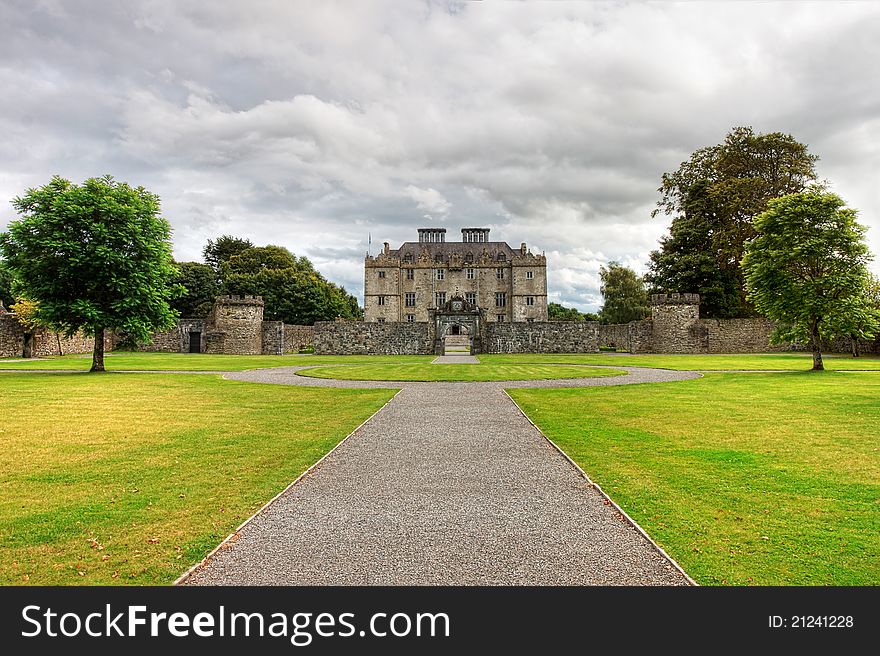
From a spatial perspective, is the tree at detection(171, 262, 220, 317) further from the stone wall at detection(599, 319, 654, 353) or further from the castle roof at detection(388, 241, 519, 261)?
the stone wall at detection(599, 319, 654, 353)

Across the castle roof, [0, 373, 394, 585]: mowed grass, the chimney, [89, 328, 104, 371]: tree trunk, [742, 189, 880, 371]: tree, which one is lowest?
[0, 373, 394, 585]: mowed grass

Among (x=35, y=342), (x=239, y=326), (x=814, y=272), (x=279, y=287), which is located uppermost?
(x=279, y=287)

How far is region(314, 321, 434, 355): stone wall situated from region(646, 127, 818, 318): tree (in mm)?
23288

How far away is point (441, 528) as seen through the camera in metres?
5.14

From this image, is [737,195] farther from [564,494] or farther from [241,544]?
[241,544]

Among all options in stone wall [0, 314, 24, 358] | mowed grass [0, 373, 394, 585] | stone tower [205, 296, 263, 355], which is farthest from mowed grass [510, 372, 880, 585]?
stone wall [0, 314, 24, 358]

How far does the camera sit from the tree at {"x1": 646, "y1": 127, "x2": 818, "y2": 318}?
4523 cm

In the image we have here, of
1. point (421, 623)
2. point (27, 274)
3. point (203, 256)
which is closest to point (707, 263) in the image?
point (27, 274)

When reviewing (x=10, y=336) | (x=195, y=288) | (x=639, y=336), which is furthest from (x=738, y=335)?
(x=195, y=288)

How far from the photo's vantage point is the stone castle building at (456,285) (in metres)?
70.9

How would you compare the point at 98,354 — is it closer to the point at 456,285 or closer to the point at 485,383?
the point at 485,383

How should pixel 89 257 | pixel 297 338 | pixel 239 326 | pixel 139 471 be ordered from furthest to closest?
pixel 297 338
pixel 239 326
pixel 89 257
pixel 139 471

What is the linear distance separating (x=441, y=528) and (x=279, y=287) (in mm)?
65931

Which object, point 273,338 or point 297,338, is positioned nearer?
point 273,338
